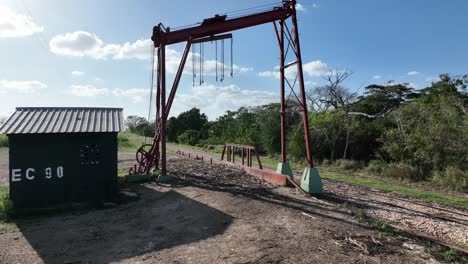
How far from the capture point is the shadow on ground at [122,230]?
622 centimetres

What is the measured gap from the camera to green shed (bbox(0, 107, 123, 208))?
8852 millimetres

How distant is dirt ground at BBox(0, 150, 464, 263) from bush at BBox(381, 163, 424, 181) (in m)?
8.66

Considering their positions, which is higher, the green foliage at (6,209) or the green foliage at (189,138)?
the green foliage at (189,138)

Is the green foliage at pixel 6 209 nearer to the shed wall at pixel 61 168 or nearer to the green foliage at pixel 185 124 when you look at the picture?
the shed wall at pixel 61 168

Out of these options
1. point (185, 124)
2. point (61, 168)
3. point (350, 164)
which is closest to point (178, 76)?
point (61, 168)

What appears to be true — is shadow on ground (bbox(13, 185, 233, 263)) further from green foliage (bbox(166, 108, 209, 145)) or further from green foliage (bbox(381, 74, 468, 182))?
green foliage (bbox(166, 108, 209, 145))

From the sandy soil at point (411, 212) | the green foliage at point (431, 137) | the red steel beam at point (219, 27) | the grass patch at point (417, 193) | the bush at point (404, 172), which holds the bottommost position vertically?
the grass patch at point (417, 193)

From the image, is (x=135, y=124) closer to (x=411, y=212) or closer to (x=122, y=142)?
(x=122, y=142)

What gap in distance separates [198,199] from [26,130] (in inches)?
188

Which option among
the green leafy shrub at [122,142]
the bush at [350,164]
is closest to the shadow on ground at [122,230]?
the bush at [350,164]

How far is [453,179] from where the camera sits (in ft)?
44.9

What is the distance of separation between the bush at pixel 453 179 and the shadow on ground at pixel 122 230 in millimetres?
10326

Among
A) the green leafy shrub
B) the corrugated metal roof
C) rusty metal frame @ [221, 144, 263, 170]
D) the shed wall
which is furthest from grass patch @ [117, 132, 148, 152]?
the shed wall

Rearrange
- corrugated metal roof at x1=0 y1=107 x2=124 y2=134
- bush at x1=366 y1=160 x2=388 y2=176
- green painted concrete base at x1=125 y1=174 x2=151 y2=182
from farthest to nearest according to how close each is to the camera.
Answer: bush at x1=366 y1=160 x2=388 y2=176
green painted concrete base at x1=125 y1=174 x2=151 y2=182
corrugated metal roof at x1=0 y1=107 x2=124 y2=134
